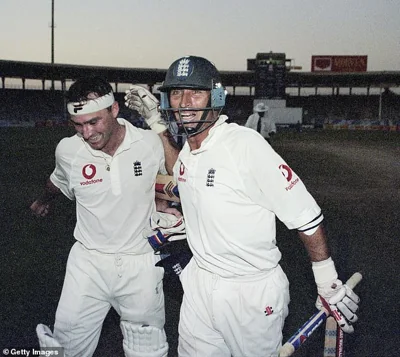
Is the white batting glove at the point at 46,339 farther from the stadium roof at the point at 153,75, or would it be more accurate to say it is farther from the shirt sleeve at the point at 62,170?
the stadium roof at the point at 153,75

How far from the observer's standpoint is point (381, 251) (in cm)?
792

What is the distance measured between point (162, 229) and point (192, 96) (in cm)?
109

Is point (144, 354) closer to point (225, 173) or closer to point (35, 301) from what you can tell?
point (225, 173)

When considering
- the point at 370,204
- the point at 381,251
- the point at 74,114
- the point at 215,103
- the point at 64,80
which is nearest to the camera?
the point at 215,103

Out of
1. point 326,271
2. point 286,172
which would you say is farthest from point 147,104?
point 326,271

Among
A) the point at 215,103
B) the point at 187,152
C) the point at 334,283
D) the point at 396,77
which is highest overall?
the point at 396,77

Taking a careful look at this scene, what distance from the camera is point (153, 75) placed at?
69.1m

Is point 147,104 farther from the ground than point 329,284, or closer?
farther from the ground

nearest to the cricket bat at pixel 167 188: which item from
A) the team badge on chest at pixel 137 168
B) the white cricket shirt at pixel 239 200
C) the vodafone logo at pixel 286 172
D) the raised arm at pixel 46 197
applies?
the team badge on chest at pixel 137 168

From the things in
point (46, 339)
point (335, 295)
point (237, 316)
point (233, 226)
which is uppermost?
point (233, 226)

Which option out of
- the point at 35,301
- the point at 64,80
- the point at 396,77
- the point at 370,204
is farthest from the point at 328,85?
the point at 35,301

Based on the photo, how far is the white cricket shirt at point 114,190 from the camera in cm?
398

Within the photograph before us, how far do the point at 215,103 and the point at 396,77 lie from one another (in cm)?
6991

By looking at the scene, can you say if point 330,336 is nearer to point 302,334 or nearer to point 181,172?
point 302,334
